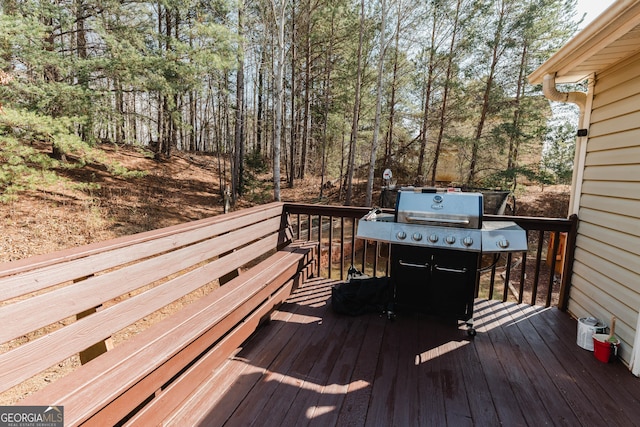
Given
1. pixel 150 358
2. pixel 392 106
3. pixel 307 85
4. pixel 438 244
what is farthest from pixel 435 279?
pixel 307 85

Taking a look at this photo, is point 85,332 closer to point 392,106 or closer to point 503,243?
point 503,243

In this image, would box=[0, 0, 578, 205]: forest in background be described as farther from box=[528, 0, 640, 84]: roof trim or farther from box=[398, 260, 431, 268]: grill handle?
box=[528, 0, 640, 84]: roof trim

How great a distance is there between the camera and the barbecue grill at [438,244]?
6.84 ft

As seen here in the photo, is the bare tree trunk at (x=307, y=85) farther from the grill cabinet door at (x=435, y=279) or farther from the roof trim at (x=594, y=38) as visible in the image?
the grill cabinet door at (x=435, y=279)

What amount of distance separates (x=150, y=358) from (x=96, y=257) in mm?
508

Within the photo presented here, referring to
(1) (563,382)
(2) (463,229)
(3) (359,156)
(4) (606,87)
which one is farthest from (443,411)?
(3) (359,156)

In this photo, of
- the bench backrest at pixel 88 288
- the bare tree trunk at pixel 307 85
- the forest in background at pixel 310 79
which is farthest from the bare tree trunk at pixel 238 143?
the bench backrest at pixel 88 288

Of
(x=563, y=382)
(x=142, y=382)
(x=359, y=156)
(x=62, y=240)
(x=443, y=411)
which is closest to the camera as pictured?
(x=142, y=382)

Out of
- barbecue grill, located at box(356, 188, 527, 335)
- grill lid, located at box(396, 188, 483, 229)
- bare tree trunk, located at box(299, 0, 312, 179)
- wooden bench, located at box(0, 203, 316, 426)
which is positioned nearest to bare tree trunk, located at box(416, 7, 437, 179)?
bare tree trunk, located at box(299, 0, 312, 179)

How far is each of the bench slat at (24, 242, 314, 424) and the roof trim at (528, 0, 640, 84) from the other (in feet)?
8.82

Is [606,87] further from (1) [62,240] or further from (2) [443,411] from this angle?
(1) [62,240]

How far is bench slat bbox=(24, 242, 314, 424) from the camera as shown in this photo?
1.09 metres

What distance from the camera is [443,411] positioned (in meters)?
1.61

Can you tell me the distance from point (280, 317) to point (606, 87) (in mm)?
3264
